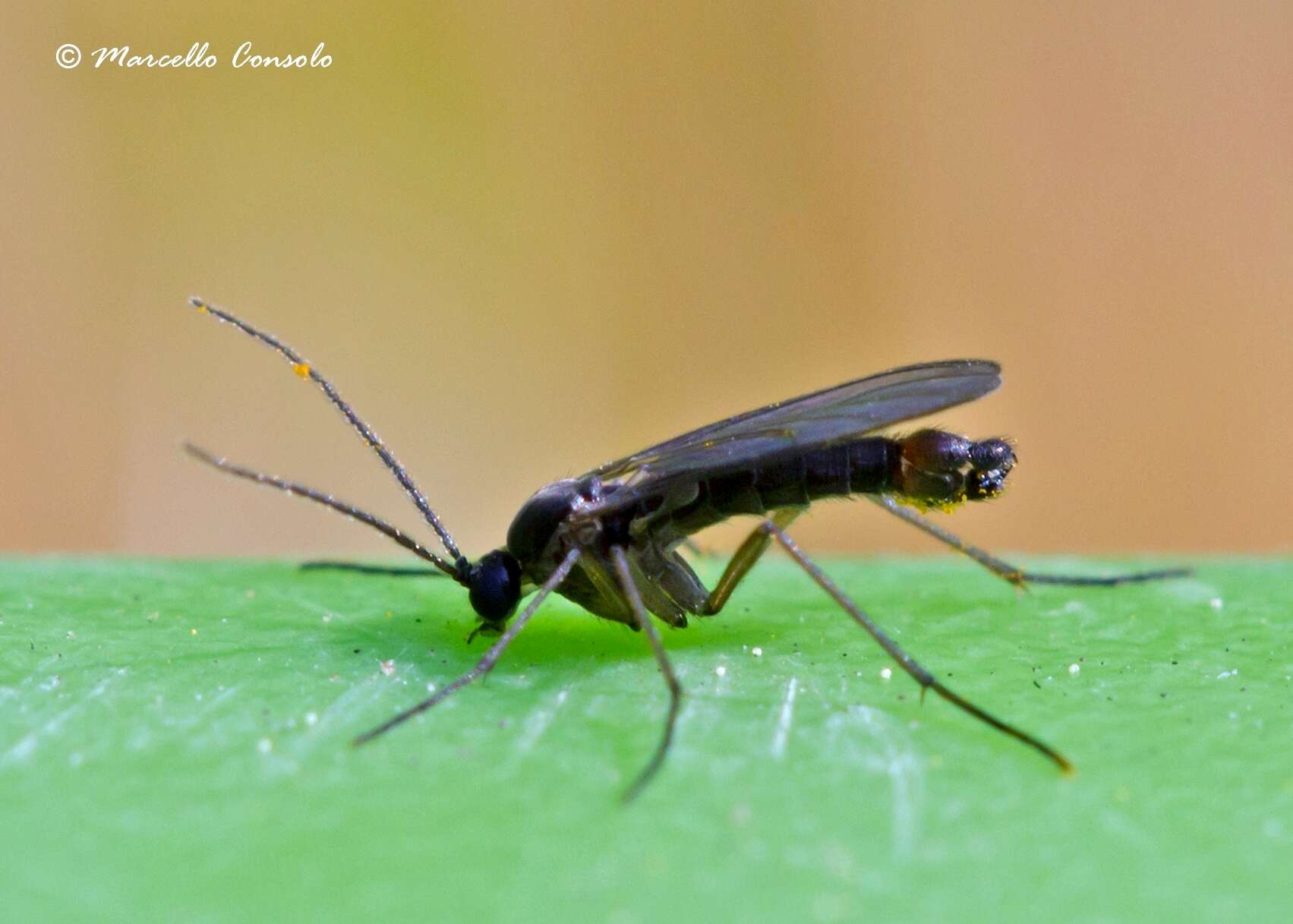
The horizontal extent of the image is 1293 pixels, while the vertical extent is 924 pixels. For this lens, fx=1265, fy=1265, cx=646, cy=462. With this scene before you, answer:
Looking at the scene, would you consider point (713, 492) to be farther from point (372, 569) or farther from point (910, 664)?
point (372, 569)

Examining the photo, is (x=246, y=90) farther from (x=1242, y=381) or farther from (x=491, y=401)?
(x=1242, y=381)

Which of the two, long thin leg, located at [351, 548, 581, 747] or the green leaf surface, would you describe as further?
long thin leg, located at [351, 548, 581, 747]

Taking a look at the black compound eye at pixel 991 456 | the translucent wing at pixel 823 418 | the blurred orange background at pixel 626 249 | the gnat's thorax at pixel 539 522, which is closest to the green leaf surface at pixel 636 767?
the gnat's thorax at pixel 539 522

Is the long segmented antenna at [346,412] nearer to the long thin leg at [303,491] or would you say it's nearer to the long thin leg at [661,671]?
the long thin leg at [303,491]

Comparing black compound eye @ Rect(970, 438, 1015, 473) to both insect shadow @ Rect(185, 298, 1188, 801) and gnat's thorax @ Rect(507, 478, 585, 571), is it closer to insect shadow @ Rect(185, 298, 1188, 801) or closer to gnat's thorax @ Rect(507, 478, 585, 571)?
insect shadow @ Rect(185, 298, 1188, 801)

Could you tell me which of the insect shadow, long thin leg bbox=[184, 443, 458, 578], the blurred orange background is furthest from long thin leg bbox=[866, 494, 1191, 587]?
the blurred orange background

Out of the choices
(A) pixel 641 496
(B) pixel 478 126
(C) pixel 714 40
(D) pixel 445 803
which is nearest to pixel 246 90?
(B) pixel 478 126

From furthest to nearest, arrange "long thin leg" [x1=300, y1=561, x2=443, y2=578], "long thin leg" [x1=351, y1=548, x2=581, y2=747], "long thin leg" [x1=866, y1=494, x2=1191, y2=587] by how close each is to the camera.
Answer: "long thin leg" [x1=300, y1=561, x2=443, y2=578] < "long thin leg" [x1=866, y1=494, x2=1191, y2=587] < "long thin leg" [x1=351, y1=548, x2=581, y2=747]
